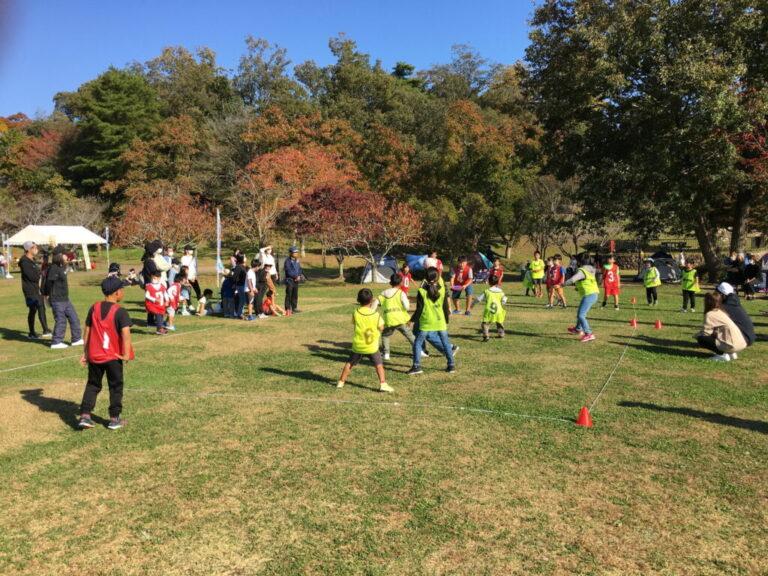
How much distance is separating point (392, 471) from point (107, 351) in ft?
11.1

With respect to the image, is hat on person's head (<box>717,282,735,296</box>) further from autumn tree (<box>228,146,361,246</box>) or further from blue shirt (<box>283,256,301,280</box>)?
autumn tree (<box>228,146,361,246</box>)

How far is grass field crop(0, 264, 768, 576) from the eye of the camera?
3.94m

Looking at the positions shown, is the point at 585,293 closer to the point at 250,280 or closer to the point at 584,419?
the point at 584,419

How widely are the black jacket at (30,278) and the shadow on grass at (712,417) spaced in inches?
441

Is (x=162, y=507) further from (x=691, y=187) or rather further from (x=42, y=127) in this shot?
(x=42, y=127)

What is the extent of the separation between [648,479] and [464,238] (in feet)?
107

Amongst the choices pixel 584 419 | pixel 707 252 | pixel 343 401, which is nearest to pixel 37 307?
pixel 343 401

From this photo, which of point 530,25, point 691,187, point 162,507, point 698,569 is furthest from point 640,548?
point 530,25

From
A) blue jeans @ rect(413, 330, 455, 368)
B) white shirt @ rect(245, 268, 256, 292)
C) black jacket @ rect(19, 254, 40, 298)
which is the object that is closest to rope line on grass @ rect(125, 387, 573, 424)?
blue jeans @ rect(413, 330, 455, 368)

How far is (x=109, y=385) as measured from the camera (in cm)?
633

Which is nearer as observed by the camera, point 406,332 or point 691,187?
point 406,332

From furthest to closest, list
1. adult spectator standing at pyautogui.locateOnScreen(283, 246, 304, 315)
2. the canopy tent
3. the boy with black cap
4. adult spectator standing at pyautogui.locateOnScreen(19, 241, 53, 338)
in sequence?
the canopy tent → adult spectator standing at pyautogui.locateOnScreen(283, 246, 304, 315) → adult spectator standing at pyautogui.locateOnScreen(19, 241, 53, 338) → the boy with black cap

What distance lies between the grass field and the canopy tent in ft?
62.1

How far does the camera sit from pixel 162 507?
181 inches
